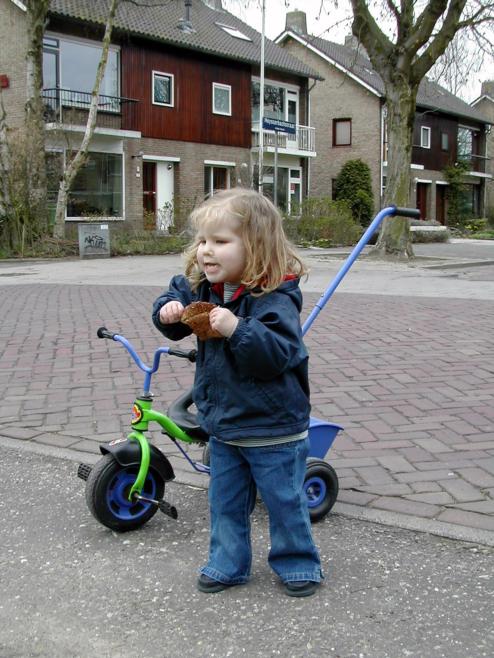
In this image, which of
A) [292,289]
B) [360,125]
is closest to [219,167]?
[360,125]

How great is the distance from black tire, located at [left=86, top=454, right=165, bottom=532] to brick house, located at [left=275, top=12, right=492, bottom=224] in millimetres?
35427

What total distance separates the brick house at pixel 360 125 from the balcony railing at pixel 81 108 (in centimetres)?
1298

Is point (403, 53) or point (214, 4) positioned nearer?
point (403, 53)

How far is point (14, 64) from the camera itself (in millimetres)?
25719

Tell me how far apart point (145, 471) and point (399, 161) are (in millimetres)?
16320

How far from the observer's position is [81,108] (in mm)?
25906

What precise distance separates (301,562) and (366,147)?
3917 cm

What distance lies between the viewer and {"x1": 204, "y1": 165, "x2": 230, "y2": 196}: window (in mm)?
31188

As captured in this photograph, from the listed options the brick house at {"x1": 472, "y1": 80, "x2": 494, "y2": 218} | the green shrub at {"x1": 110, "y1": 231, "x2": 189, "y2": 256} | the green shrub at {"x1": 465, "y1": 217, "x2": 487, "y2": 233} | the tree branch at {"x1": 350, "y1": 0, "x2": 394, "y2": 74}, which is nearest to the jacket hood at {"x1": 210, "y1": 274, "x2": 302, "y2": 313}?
the tree branch at {"x1": 350, "y1": 0, "x2": 394, "y2": 74}

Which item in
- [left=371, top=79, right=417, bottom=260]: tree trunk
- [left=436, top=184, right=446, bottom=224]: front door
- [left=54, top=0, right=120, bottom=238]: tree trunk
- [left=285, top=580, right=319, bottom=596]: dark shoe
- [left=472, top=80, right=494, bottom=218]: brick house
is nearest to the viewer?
[left=285, top=580, right=319, bottom=596]: dark shoe

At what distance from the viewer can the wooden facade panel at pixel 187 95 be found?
2791cm

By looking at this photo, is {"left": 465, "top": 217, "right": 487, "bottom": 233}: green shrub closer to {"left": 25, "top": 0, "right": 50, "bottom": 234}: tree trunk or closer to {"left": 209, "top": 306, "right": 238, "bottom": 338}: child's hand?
{"left": 25, "top": 0, "right": 50, "bottom": 234}: tree trunk

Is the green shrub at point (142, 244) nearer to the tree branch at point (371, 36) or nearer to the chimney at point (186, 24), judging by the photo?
the tree branch at point (371, 36)

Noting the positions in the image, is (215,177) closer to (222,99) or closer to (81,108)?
(222,99)
